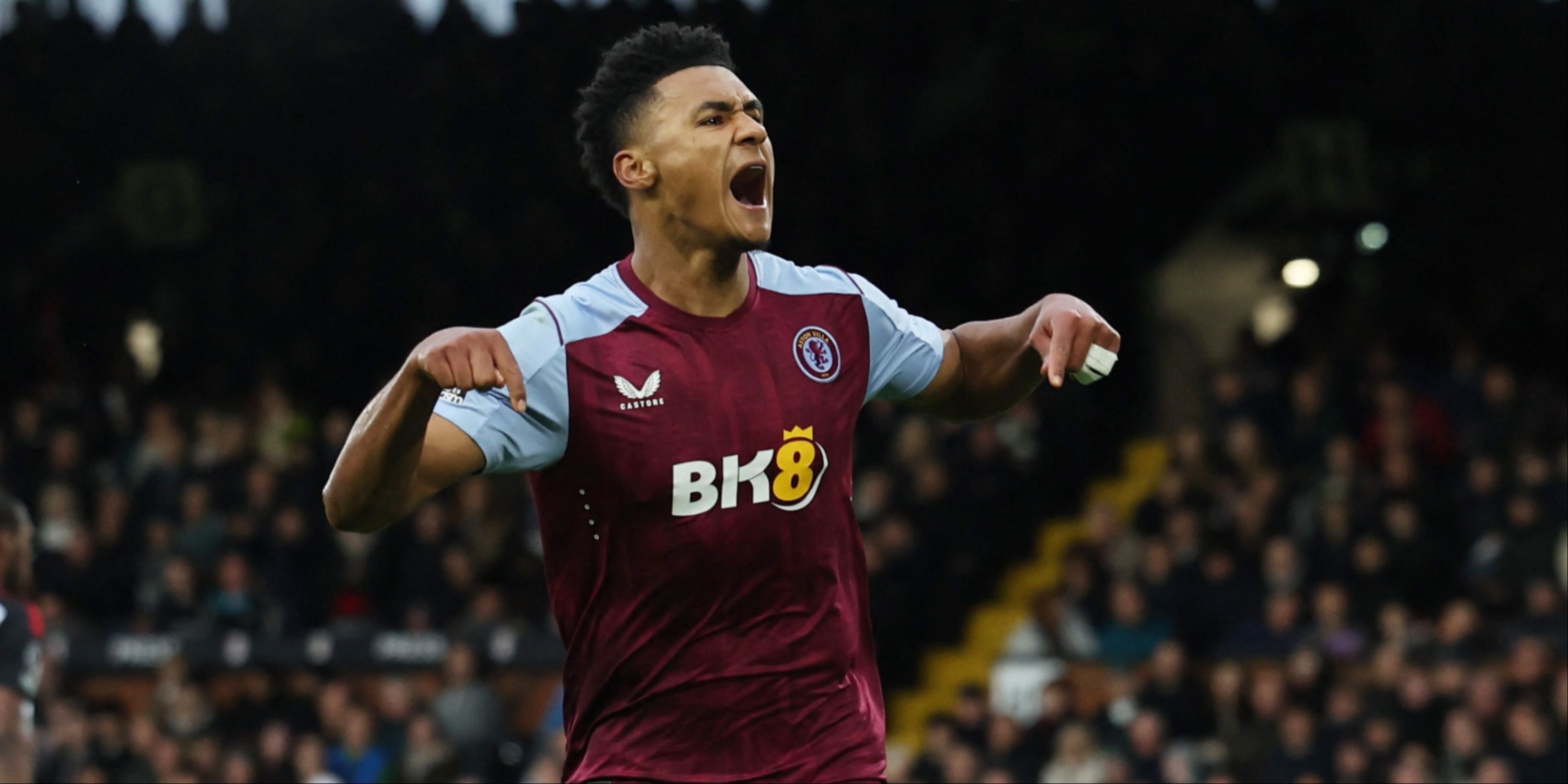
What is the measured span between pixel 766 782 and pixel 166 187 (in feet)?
49.5

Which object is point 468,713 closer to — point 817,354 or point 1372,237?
point 1372,237

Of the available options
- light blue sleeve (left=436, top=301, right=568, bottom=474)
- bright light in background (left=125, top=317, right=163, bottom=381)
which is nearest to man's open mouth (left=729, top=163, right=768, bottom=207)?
light blue sleeve (left=436, top=301, right=568, bottom=474)

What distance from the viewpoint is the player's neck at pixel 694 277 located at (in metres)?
4.02

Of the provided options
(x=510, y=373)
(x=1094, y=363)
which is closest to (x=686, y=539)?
(x=510, y=373)

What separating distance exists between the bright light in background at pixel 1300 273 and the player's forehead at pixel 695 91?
41.1 ft

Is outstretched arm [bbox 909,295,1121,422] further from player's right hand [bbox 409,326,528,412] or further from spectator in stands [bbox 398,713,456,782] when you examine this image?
spectator in stands [bbox 398,713,456,782]

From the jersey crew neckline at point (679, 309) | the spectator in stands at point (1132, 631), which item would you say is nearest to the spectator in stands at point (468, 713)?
the spectator in stands at point (1132, 631)

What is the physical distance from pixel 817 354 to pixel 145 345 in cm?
1566

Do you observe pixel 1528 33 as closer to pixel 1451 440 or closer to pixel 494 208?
pixel 1451 440

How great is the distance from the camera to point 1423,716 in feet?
34.2

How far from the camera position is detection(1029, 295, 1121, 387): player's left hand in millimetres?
3822

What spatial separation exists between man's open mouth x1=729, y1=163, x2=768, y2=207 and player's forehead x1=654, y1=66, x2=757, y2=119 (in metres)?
0.13

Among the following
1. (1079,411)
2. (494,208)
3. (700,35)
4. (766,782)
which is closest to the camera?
(766,782)

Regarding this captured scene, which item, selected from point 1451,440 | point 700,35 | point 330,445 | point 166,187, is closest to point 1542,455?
point 1451,440
